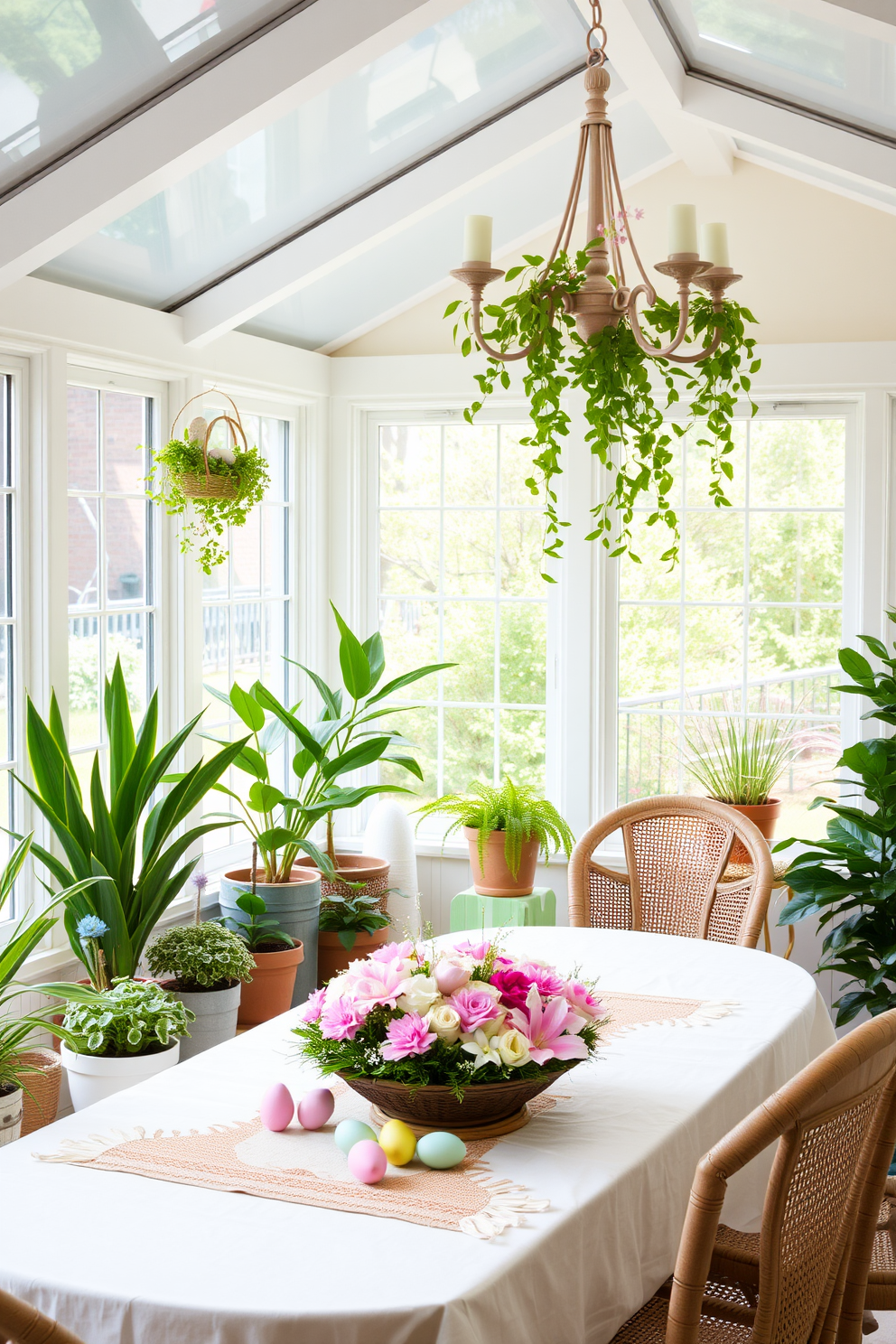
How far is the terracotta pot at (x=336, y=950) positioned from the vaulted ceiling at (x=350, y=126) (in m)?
1.93

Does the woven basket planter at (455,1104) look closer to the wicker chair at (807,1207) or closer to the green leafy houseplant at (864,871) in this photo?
the wicker chair at (807,1207)

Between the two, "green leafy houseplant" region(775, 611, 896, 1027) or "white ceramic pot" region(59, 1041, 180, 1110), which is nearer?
"white ceramic pot" region(59, 1041, 180, 1110)

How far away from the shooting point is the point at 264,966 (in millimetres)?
3738

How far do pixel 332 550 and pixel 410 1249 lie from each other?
3.82 meters

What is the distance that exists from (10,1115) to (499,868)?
1.97 metres

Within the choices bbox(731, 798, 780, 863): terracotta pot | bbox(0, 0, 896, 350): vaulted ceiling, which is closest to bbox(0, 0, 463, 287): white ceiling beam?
bbox(0, 0, 896, 350): vaulted ceiling

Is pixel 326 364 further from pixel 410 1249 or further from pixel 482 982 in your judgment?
pixel 410 1249

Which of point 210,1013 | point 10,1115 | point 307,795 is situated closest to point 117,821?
point 210,1013

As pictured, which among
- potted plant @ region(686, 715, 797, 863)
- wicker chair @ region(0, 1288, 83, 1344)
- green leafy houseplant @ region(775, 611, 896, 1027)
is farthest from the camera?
potted plant @ region(686, 715, 797, 863)

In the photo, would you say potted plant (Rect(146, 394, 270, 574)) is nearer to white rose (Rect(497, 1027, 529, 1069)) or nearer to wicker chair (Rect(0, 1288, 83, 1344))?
white rose (Rect(497, 1027, 529, 1069))

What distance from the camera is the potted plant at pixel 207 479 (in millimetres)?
3668

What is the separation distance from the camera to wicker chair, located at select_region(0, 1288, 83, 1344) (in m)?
1.11

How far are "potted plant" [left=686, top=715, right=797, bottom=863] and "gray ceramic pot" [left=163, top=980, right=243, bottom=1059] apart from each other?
1600mm

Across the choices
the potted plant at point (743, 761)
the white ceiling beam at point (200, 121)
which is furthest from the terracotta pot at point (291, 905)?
the white ceiling beam at point (200, 121)
